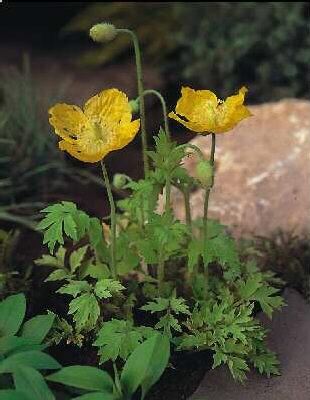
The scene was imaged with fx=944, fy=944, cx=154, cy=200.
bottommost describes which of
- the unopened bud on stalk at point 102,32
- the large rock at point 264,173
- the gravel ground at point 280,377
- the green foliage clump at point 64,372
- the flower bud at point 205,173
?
the gravel ground at point 280,377

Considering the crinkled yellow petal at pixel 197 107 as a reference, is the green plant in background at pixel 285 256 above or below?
below

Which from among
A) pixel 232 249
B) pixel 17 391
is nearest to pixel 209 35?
pixel 232 249

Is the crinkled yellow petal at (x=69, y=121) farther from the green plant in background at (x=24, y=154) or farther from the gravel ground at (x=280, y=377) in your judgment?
the green plant in background at (x=24, y=154)

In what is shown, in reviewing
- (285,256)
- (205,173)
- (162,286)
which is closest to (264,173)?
(285,256)

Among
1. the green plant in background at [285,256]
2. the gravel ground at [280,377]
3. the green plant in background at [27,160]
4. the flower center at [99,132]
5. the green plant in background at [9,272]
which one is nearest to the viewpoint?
the flower center at [99,132]

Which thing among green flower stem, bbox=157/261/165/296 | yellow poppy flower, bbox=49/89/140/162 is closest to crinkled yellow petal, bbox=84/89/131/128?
yellow poppy flower, bbox=49/89/140/162

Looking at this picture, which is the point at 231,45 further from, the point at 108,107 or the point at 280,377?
the point at 280,377

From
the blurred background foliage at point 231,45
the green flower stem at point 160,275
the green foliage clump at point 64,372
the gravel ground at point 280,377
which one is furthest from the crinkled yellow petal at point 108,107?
the blurred background foliage at point 231,45
